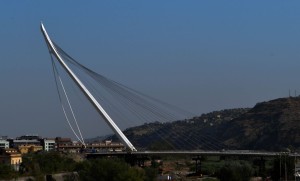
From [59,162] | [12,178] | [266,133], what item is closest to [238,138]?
[266,133]

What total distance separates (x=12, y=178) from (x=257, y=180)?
79.6 ft

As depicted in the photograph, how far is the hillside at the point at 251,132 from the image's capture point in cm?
13800

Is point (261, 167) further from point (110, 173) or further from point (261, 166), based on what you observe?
point (110, 173)

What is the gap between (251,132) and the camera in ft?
513

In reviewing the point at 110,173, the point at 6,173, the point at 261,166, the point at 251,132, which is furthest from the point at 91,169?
the point at 251,132

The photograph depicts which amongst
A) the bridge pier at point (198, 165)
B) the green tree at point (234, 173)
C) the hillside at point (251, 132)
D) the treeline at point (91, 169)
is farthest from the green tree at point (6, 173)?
the hillside at point (251, 132)

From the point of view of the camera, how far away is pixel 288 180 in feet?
213

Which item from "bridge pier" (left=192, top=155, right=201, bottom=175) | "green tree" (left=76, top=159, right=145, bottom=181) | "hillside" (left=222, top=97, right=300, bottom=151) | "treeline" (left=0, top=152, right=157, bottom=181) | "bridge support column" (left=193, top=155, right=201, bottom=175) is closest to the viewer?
"green tree" (left=76, top=159, right=145, bottom=181)

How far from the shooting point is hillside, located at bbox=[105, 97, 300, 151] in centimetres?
13800

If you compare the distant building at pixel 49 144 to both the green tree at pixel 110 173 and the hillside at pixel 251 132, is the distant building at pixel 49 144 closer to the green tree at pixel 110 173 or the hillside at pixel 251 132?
the hillside at pixel 251 132

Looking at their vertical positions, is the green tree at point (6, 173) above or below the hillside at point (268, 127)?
below

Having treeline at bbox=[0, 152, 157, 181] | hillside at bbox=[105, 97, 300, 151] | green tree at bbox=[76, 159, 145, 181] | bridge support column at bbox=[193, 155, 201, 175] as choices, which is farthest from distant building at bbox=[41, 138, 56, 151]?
green tree at bbox=[76, 159, 145, 181]

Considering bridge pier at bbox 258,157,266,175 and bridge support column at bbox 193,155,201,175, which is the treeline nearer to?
bridge support column at bbox 193,155,201,175

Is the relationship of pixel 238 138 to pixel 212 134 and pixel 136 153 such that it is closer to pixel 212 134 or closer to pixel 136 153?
pixel 212 134
